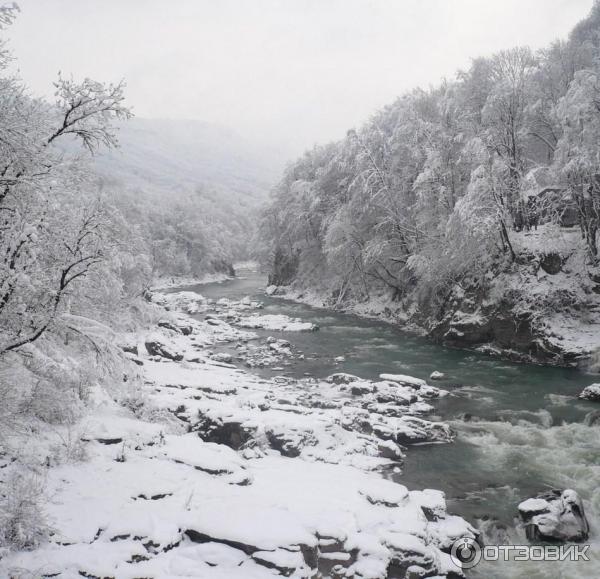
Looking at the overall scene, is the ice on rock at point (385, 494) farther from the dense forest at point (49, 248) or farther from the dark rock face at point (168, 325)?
the dark rock face at point (168, 325)

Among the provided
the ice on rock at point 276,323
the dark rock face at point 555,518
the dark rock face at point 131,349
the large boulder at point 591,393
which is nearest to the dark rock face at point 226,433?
the dark rock face at point 555,518

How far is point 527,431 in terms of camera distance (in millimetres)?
12688

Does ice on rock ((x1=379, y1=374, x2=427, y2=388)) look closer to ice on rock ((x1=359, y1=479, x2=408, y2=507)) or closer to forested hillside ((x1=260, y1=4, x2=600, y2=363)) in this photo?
forested hillside ((x1=260, y1=4, x2=600, y2=363))

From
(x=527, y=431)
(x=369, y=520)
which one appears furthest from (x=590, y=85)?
(x=369, y=520)

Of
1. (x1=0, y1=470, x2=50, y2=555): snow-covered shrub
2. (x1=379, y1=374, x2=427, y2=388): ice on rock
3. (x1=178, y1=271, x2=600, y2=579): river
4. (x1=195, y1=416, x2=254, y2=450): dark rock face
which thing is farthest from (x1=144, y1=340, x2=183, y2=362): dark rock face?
(x1=0, y1=470, x2=50, y2=555): snow-covered shrub

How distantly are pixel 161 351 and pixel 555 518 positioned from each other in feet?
50.1

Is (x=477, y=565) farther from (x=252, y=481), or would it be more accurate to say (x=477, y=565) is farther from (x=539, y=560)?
(x=252, y=481)

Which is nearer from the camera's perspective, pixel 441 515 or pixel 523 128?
pixel 441 515

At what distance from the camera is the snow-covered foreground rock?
237 inches

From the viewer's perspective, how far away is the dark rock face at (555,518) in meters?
7.96

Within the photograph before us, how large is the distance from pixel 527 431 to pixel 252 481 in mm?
8647

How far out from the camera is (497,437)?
1246 centimetres

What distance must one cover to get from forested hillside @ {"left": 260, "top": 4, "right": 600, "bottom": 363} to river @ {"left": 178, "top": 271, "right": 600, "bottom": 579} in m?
2.58

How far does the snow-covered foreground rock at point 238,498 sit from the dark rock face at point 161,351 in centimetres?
505
